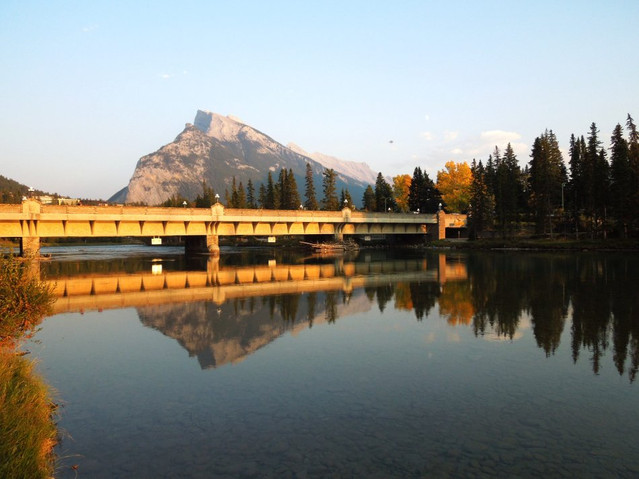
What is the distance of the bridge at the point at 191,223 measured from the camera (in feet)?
185

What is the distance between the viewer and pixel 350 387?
12.2 meters

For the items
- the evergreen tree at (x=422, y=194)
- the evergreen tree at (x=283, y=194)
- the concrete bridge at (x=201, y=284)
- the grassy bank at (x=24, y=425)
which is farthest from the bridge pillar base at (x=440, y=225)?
the grassy bank at (x=24, y=425)

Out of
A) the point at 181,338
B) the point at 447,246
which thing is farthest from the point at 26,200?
the point at 447,246

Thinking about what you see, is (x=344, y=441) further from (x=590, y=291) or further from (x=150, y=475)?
(x=590, y=291)

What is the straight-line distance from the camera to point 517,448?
337 inches

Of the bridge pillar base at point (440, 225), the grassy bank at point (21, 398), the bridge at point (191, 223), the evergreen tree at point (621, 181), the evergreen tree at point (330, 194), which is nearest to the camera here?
the grassy bank at point (21, 398)

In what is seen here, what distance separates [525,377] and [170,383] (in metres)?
9.75

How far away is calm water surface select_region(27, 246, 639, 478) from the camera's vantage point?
8.35 m

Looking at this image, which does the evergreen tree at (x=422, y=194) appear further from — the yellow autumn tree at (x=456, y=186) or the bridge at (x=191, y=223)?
the bridge at (x=191, y=223)

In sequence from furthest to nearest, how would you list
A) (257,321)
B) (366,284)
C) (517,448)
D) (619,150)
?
(619,150) → (366,284) → (257,321) → (517,448)

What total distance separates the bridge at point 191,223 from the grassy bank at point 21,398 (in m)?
46.9

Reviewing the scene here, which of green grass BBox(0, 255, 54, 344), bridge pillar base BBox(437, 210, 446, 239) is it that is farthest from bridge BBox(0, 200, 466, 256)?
green grass BBox(0, 255, 54, 344)

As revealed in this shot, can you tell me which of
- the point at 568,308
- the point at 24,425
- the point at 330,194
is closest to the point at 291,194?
the point at 330,194

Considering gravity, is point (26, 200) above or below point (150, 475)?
above
